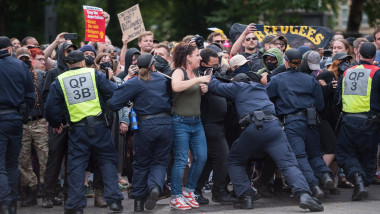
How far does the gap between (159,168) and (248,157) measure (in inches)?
44.9

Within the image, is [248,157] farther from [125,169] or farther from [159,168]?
[125,169]

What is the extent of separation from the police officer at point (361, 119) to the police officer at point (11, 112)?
4.36 metres

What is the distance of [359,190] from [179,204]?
8.07ft

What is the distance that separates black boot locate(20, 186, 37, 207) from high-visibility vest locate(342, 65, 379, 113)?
454cm

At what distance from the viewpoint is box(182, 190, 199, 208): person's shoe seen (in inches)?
369

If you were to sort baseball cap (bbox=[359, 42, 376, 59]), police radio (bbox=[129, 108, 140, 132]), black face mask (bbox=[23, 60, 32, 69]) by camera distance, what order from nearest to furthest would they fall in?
police radio (bbox=[129, 108, 140, 132]), baseball cap (bbox=[359, 42, 376, 59]), black face mask (bbox=[23, 60, 32, 69])

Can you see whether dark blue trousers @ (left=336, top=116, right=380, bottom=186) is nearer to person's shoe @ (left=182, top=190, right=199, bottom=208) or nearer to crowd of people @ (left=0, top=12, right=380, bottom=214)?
crowd of people @ (left=0, top=12, right=380, bottom=214)

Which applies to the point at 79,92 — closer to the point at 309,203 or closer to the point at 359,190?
the point at 309,203

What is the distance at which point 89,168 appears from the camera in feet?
31.2

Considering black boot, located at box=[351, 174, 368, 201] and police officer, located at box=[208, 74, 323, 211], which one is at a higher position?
police officer, located at box=[208, 74, 323, 211]

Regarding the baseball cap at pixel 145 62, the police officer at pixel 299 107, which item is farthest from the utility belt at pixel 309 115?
the baseball cap at pixel 145 62

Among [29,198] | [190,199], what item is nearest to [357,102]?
[190,199]

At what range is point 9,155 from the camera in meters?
9.07

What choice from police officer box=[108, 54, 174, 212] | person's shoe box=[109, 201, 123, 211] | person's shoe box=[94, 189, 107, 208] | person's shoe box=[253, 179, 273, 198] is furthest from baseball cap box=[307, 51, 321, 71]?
person's shoe box=[94, 189, 107, 208]
